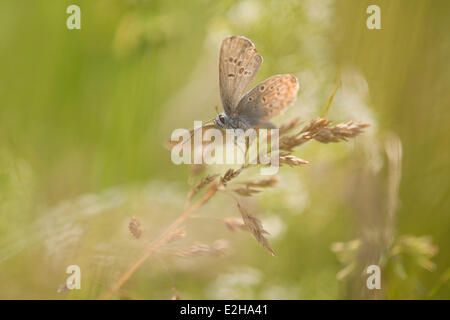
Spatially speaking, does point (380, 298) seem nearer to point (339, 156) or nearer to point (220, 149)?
point (339, 156)

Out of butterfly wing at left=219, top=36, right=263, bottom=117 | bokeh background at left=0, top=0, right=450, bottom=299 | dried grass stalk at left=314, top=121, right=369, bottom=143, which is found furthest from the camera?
bokeh background at left=0, top=0, right=450, bottom=299

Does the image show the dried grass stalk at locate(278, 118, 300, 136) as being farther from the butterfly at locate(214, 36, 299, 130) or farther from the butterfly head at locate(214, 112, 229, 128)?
the butterfly head at locate(214, 112, 229, 128)

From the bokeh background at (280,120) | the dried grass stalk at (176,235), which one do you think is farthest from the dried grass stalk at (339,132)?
the bokeh background at (280,120)

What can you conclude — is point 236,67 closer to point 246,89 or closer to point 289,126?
point 246,89

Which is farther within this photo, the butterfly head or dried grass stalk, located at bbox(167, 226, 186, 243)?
the butterfly head

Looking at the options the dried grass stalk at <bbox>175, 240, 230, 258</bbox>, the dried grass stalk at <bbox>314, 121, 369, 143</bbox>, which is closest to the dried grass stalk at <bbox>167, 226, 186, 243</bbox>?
the dried grass stalk at <bbox>175, 240, 230, 258</bbox>

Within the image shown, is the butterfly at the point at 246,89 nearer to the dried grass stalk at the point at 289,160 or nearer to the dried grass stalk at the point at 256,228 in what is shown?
the dried grass stalk at the point at 289,160

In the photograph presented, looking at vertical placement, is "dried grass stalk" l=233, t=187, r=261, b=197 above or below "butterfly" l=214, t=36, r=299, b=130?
below

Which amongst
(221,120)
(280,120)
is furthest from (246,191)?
(280,120)
